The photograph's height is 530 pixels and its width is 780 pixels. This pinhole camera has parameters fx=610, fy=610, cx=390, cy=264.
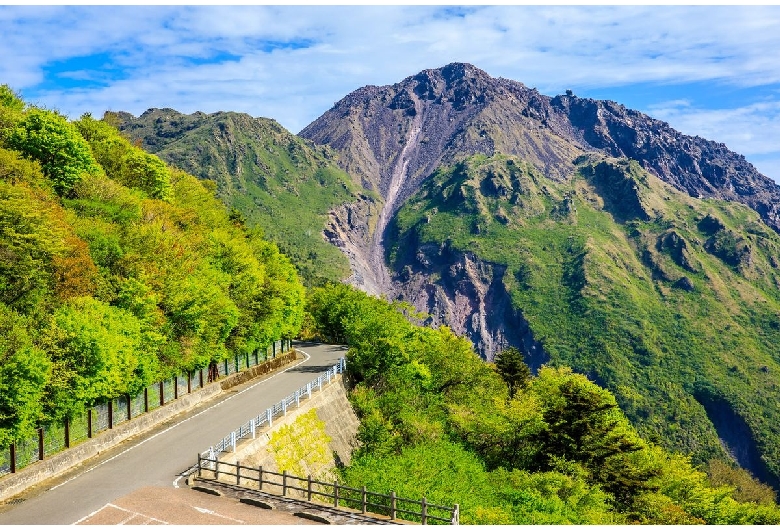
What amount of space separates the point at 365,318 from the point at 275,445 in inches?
801

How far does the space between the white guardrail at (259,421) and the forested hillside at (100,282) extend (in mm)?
6108

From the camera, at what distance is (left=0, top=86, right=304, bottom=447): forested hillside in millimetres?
27906

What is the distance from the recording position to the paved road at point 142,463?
76.2 ft

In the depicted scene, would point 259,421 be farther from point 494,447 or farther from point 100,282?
point 494,447

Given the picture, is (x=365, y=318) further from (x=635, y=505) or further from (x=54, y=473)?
(x=54, y=473)

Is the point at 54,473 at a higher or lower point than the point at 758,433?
higher

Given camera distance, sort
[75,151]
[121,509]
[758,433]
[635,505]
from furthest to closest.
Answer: [758,433] < [75,151] < [635,505] < [121,509]

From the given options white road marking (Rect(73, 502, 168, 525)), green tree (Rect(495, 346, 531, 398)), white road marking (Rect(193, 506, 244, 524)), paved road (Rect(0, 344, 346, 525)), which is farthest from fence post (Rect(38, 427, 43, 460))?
green tree (Rect(495, 346, 531, 398))

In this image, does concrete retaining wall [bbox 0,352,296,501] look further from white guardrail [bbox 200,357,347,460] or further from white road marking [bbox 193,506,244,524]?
white road marking [bbox 193,506,244,524]

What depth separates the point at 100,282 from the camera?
34656 mm

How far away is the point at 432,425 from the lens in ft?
148

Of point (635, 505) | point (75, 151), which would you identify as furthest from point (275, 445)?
point (75, 151)

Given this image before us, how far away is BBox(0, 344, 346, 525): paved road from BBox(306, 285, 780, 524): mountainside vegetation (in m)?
7.59

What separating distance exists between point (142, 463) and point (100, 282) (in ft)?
36.8
